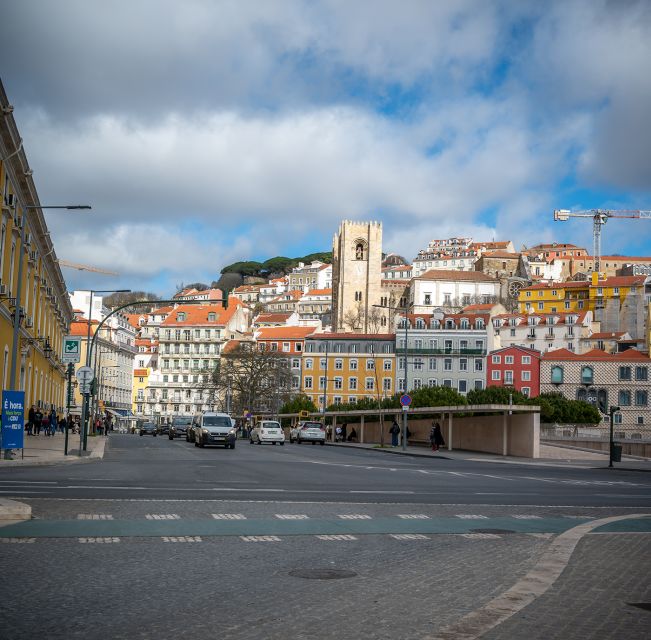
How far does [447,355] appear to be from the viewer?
127 meters

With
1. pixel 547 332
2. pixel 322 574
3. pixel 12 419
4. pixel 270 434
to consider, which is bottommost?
pixel 270 434

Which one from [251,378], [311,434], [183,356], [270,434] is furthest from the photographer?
[183,356]

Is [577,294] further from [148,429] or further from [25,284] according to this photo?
[25,284]

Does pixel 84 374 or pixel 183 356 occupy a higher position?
pixel 183 356

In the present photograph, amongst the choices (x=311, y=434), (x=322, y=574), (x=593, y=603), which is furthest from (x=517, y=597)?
(x=311, y=434)

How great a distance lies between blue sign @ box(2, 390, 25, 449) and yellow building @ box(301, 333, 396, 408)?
103 meters

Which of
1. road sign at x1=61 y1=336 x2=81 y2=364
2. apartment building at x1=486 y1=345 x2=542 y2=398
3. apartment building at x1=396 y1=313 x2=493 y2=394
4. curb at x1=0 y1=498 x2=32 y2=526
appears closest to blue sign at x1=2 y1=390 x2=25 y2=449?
road sign at x1=61 y1=336 x2=81 y2=364

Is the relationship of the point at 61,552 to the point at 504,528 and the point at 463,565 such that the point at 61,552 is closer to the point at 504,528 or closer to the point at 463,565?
the point at 463,565

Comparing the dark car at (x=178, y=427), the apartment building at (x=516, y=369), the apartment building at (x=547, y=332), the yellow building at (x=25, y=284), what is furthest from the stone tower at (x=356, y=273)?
the yellow building at (x=25, y=284)

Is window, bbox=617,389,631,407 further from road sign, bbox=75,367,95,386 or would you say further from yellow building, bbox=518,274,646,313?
road sign, bbox=75,367,95,386

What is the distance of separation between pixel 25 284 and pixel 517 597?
45.1 metres

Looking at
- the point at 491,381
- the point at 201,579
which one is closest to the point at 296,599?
the point at 201,579

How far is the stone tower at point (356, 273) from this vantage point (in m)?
188

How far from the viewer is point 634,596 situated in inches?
305
